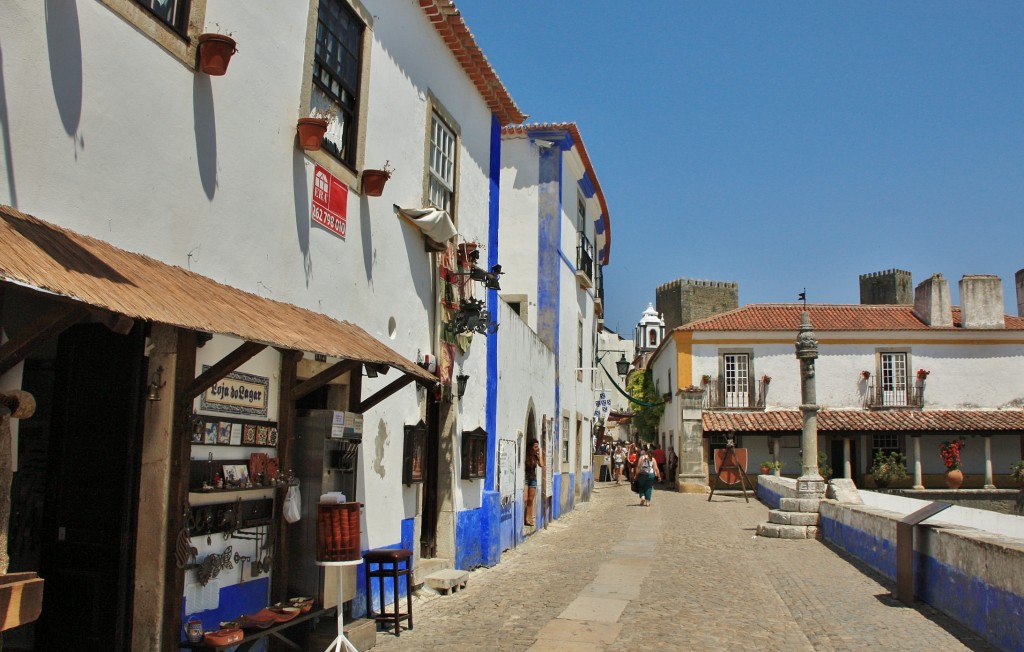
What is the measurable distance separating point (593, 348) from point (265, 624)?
23274 millimetres

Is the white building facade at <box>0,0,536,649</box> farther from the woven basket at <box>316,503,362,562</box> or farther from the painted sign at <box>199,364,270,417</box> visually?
the woven basket at <box>316,503,362,562</box>

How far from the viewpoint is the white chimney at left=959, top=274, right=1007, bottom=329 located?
36500 millimetres

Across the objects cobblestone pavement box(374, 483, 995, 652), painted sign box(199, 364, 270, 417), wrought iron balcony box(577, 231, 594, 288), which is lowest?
cobblestone pavement box(374, 483, 995, 652)

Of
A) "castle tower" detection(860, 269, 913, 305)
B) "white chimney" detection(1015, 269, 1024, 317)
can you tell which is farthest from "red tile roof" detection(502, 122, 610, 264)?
"castle tower" detection(860, 269, 913, 305)

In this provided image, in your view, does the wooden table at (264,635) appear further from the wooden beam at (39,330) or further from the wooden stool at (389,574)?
the wooden beam at (39,330)

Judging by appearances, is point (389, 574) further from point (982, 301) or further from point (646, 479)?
point (982, 301)

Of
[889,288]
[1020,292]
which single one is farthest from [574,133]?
[889,288]

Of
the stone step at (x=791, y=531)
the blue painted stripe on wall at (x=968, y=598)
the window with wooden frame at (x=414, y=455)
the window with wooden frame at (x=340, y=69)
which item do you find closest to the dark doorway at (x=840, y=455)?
the stone step at (x=791, y=531)

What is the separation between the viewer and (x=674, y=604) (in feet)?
30.3

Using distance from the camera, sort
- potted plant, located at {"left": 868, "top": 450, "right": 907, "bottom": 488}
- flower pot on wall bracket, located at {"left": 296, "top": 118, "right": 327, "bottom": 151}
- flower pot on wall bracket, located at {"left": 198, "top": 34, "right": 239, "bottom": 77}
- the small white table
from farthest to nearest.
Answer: potted plant, located at {"left": 868, "top": 450, "right": 907, "bottom": 488} < flower pot on wall bracket, located at {"left": 296, "top": 118, "right": 327, "bottom": 151} < the small white table < flower pot on wall bracket, located at {"left": 198, "top": 34, "right": 239, "bottom": 77}

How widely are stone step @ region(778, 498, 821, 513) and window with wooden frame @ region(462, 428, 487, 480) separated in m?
7.09

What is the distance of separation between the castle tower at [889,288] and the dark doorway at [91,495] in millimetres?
58718

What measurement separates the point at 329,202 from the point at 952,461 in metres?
32.2

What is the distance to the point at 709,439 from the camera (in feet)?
112
